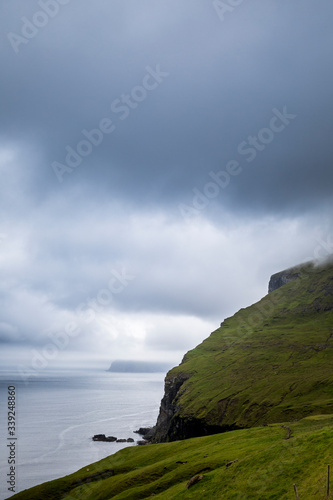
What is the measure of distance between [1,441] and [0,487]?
2763 inches

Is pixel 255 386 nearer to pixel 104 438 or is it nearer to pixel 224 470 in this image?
pixel 104 438

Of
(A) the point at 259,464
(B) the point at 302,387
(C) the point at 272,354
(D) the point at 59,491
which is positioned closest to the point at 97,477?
(D) the point at 59,491

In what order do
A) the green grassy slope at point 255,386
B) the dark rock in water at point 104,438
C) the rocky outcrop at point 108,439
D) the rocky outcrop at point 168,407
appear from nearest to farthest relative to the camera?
the green grassy slope at point 255,386, the rocky outcrop at point 168,407, the rocky outcrop at point 108,439, the dark rock in water at point 104,438

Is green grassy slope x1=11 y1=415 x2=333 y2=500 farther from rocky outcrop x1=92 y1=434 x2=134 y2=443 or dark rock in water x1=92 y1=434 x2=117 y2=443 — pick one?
Answer: dark rock in water x1=92 y1=434 x2=117 y2=443

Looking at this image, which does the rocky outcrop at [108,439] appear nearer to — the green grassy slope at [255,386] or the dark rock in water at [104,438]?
the dark rock in water at [104,438]

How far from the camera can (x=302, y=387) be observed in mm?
117688

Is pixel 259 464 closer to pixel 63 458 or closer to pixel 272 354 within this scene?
pixel 63 458

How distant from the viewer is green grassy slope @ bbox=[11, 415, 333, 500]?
33.9m

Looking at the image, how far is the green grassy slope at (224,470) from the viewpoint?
3386 centimetres

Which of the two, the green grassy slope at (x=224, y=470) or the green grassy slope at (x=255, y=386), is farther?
the green grassy slope at (x=255, y=386)

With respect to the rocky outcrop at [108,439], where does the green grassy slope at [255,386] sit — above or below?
above

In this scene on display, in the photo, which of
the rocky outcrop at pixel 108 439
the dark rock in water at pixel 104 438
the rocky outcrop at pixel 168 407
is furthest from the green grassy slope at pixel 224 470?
the dark rock in water at pixel 104 438

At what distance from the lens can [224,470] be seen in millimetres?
43812

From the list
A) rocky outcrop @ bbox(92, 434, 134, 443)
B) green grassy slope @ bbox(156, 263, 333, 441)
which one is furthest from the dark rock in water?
green grassy slope @ bbox(156, 263, 333, 441)
